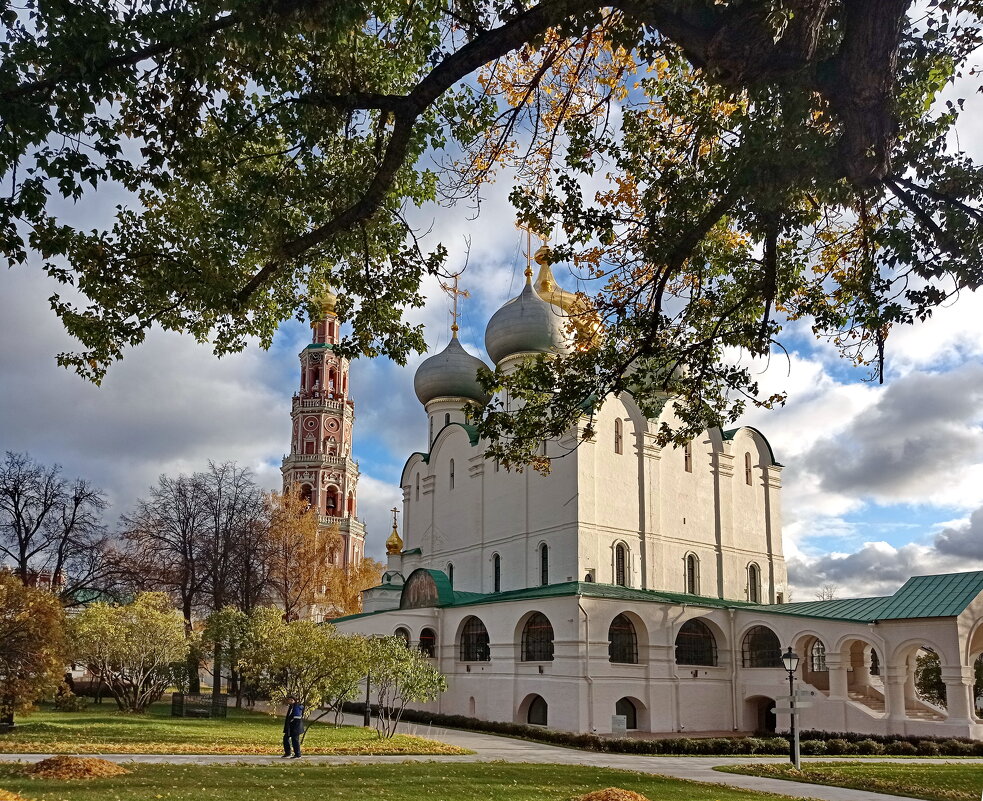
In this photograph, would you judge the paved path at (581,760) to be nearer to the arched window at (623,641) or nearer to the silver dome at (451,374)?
the arched window at (623,641)

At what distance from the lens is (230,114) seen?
344 inches

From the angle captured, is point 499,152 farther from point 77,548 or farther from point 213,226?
point 77,548

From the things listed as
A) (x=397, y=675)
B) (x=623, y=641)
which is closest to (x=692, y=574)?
(x=623, y=641)

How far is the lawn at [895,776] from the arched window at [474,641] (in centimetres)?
1337

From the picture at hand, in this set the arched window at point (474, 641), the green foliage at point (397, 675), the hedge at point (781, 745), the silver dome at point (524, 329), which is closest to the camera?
the hedge at point (781, 745)

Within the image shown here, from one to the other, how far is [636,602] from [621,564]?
2.92 meters

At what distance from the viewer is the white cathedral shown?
81.4 ft

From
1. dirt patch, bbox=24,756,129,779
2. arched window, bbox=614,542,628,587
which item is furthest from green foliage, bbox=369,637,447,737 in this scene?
arched window, bbox=614,542,628,587

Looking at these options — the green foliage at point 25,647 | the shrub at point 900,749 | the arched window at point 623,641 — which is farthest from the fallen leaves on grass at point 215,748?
the shrub at point 900,749

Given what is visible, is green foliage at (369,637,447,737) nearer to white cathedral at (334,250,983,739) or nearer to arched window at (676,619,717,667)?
white cathedral at (334,250,983,739)

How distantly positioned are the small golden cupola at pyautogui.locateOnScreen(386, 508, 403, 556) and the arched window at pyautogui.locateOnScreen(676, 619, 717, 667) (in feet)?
52.7

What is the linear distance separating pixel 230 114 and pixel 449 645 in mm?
25499

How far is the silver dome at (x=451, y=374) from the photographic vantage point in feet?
127

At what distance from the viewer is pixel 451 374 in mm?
38562
